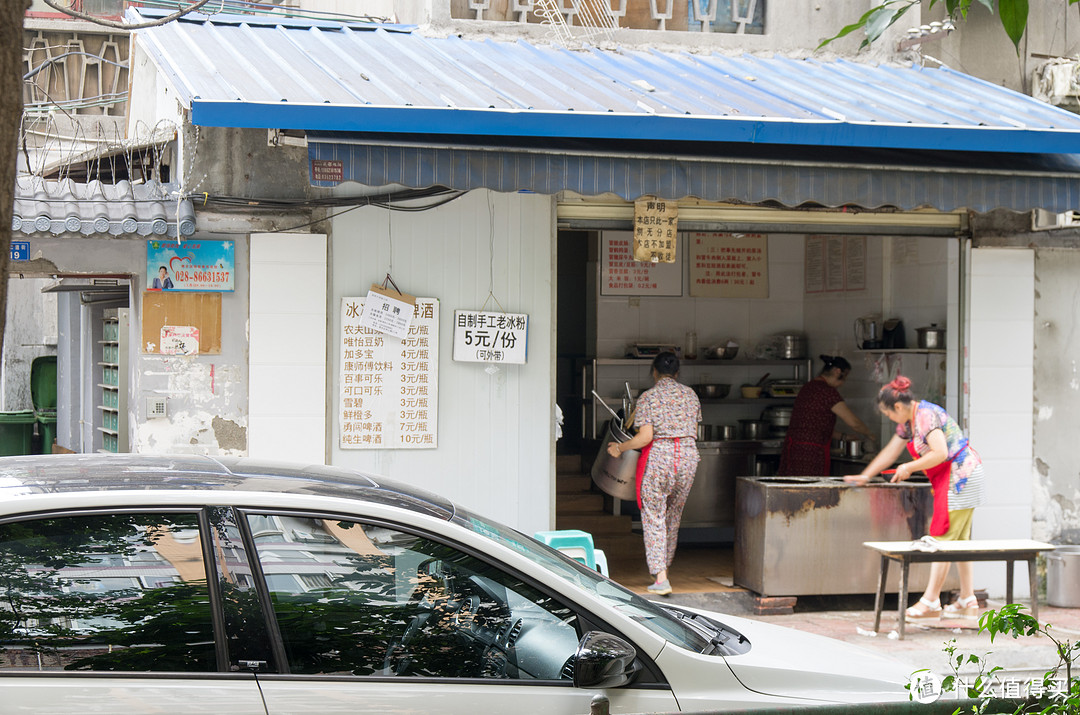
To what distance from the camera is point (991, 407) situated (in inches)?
336

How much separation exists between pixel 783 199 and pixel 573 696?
458cm

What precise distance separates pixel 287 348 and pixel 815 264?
689cm

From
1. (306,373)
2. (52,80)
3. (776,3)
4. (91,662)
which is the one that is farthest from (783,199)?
(52,80)

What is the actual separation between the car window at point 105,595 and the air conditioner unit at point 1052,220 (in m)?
7.15

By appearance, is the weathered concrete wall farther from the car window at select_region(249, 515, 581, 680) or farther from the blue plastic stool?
the car window at select_region(249, 515, 581, 680)

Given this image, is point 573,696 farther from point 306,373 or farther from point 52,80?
point 52,80

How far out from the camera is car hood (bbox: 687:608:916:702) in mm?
3551

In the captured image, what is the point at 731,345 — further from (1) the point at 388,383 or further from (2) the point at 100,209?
(2) the point at 100,209

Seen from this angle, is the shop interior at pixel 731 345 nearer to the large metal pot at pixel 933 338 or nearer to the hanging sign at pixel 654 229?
the large metal pot at pixel 933 338

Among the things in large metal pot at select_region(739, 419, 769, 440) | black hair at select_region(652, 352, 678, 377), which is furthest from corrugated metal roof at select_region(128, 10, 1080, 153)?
large metal pot at select_region(739, 419, 769, 440)

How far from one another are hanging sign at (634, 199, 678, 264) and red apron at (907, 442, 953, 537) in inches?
90.1

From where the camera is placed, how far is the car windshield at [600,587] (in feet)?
11.7

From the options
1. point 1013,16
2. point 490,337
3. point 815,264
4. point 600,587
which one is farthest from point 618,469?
point 1013,16

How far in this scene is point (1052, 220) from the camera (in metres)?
8.39
